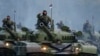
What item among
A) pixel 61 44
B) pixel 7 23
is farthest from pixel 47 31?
pixel 7 23

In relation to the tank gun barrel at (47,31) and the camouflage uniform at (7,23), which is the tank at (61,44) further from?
the camouflage uniform at (7,23)

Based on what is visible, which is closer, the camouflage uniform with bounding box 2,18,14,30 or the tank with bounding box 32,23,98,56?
the tank with bounding box 32,23,98,56

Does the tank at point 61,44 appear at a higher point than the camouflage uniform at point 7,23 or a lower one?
lower

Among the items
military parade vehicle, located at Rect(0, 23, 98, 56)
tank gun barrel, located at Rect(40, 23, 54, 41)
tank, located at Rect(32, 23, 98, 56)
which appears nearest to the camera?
tank, located at Rect(32, 23, 98, 56)

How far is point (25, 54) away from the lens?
1207 inches

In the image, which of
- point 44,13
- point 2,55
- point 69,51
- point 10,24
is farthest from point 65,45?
point 10,24

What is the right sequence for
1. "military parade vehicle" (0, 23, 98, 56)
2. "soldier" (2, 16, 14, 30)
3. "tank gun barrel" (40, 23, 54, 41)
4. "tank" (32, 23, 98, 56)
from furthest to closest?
"soldier" (2, 16, 14, 30), "tank gun barrel" (40, 23, 54, 41), "military parade vehicle" (0, 23, 98, 56), "tank" (32, 23, 98, 56)

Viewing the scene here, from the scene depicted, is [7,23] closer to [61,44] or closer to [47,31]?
[47,31]

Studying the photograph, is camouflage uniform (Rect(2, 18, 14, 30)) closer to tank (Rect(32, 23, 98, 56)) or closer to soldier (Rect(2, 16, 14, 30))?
soldier (Rect(2, 16, 14, 30))

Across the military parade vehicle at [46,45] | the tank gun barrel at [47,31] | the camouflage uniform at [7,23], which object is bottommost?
the military parade vehicle at [46,45]

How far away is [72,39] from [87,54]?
3.79m

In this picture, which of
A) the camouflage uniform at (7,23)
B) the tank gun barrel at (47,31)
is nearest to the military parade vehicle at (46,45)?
the tank gun barrel at (47,31)

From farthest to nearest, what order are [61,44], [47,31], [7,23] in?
[7,23] → [47,31] → [61,44]

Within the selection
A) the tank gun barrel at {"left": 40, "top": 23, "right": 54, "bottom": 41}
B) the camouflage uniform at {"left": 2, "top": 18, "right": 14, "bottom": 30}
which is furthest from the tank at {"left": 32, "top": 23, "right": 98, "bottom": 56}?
the camouflage uniform at {"left": 2, "top": 18, "right": 14, "bottom": 30}
